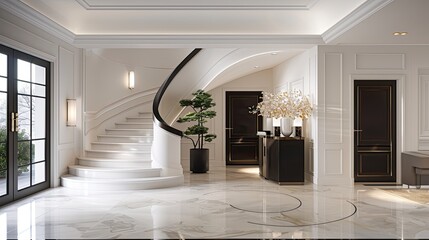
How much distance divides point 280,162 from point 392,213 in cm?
250

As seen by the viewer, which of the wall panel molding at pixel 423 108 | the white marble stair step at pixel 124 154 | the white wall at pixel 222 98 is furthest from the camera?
the white wall at pixel 222 98

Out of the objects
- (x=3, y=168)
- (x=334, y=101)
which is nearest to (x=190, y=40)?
(x=334, y=101)

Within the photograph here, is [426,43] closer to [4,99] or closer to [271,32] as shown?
[271,32]

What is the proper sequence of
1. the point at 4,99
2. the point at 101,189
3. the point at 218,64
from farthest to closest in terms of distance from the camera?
the point at 218,64 → the point at 101,189 → the point at 4,99

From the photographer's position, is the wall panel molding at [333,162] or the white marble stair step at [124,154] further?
the white marble stair step at [124,154]

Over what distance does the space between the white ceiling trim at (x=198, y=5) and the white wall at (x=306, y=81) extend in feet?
4.92

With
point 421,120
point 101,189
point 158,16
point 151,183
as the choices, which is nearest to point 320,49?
point 421,120

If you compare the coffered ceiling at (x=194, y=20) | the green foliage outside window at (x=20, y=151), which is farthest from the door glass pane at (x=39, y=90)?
the coffered ceiling at (x=194, y=20)

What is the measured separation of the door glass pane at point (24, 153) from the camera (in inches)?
225

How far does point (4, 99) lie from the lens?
17.4ft

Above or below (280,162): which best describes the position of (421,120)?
above

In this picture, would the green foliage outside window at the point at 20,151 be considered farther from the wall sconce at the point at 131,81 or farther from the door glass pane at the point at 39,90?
the wall sconce at the point at 131,81

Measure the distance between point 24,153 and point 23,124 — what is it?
443 millimetres

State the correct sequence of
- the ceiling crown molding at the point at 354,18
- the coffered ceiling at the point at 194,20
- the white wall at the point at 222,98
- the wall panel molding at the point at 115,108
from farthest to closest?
the white wall at the point at 222,98 < the wall panel molding at the point at 115,108 < the coffered ceiling at the point at 194,20 < the ceiling crown molding at the point at 354,18
